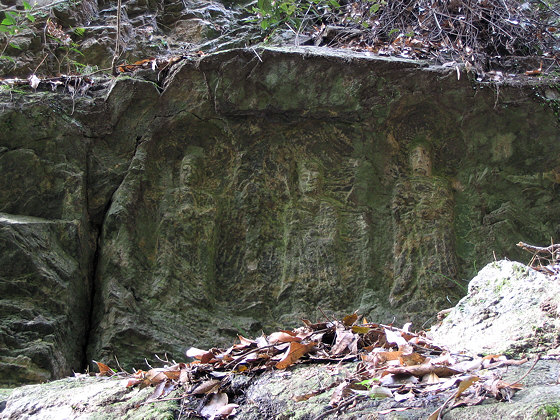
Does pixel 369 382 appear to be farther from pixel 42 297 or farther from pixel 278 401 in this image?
pixel 42 297

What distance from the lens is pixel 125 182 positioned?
4.60 meters

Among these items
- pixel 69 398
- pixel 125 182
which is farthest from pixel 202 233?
pixel 69 398

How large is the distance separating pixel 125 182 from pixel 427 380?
3.40 meters

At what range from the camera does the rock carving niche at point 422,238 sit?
4508 mm

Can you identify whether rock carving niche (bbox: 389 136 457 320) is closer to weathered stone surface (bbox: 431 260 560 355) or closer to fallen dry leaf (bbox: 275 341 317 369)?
weathered stone surface (bbox: 431 260 560 355)

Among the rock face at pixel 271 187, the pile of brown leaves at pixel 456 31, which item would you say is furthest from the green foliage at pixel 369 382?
the pile of brown leaves at pixel 456 31

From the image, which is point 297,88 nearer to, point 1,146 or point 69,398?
point 1,146

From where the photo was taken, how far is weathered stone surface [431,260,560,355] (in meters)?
2.01

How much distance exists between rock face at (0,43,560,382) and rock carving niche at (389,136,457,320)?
0.04 ft

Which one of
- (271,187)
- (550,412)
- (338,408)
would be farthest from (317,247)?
(550,412)

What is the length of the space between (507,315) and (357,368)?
728 mm

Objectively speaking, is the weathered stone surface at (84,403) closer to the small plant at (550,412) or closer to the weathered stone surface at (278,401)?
the weathered stone surface at (278,401)

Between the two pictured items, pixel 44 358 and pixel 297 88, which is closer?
pixel 44 358

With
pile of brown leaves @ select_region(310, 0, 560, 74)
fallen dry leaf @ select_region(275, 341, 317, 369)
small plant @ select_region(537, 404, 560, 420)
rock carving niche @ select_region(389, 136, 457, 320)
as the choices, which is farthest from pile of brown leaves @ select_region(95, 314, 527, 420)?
pile of brown leaves @ select_region(310, 0, 560, 74)
